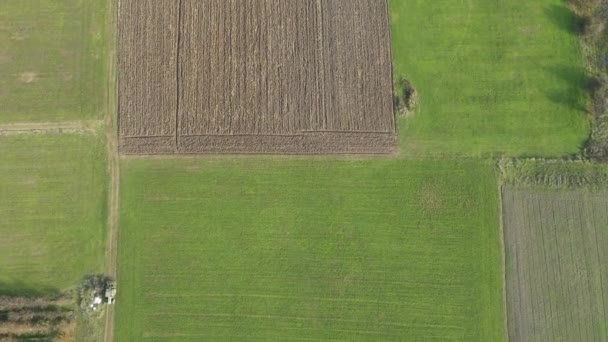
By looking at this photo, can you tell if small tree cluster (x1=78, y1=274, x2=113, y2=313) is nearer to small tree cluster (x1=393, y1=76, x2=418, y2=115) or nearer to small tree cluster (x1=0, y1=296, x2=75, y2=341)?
small tree cluster (x1=0, y1=296, x2=75, y2=341)

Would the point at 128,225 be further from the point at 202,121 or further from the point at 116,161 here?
the point at 202,121

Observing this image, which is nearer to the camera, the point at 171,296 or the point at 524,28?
the point at 171,296

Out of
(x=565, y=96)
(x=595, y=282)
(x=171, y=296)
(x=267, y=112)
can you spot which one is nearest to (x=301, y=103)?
(x=267, y=112)

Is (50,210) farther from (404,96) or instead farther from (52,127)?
(404,96)

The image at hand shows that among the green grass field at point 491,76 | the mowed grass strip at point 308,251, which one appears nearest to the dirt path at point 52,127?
the mowed grass strip at point 308,251

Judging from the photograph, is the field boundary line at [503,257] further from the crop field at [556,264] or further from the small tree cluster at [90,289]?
the small tree cluster at [90,289]

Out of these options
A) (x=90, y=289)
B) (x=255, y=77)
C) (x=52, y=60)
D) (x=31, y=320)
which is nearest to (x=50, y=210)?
(x=90, y=289)
